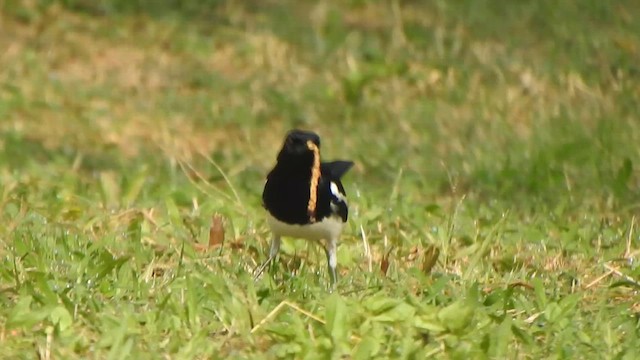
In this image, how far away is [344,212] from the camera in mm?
6109

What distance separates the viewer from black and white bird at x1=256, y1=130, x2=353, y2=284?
570cm

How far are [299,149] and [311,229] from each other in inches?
14.8

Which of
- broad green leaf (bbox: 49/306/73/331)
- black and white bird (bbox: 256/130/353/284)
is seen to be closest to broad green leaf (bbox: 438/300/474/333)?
black and white bird (bbox: 256/130/353/284)

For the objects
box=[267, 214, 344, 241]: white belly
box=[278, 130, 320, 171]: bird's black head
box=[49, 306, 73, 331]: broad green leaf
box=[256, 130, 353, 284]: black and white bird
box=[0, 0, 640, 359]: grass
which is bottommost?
box=[0, 0, 640, 359]: grass

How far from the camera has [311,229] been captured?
5.88m

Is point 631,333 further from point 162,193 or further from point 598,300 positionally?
point 162,193

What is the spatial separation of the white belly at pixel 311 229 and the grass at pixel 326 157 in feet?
0.58

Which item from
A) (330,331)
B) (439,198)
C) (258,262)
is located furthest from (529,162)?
(330,331)

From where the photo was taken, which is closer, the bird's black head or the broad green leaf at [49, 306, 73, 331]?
the broad green leaf at [49, 306, 73, 331]

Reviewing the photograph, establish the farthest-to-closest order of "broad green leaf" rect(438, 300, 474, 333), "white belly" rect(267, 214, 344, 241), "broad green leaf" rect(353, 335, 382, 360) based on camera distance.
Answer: "white belly" rect(267, 214, 344, 241)
"broad green leaf" rect(438, 300, 474, 333)
"broad green leaf" rect(353, 335, 382, 360)

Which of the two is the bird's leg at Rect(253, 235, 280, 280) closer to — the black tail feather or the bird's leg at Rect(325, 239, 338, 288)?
the bird's leg at Rect(325, 239, 338, 288)

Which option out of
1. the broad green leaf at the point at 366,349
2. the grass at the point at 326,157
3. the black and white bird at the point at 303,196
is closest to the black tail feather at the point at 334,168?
the black and white bird at the point at 303,196

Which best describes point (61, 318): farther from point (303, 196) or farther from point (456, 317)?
point (456, 317)

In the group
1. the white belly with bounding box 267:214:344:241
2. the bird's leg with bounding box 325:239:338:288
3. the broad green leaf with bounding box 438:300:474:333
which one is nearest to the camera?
the broad green leaf with bounding box 438:300:474:333
